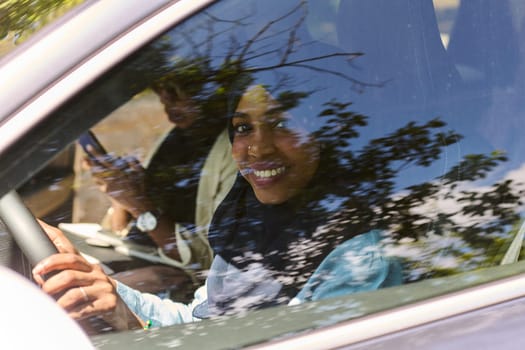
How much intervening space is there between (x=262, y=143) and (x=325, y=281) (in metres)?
0.31

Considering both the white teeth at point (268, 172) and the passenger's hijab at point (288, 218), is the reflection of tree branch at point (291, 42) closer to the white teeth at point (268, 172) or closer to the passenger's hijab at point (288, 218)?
the passenger's hijab at point (288, 218)

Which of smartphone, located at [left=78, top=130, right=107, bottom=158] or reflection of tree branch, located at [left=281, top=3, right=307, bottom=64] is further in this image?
reflection of tree branch, located at [left=281, top=3, right=307, bottom=64]

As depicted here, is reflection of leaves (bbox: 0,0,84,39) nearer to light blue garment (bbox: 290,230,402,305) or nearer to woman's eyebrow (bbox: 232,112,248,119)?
woman's eyebrow (bbox: 232,112,248,119)

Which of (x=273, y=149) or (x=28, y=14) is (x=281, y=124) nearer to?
(x=273, y=149)

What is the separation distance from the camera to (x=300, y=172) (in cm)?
169

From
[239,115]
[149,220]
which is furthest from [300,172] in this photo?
[149,220]

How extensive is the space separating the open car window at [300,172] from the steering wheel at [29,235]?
0.16ft

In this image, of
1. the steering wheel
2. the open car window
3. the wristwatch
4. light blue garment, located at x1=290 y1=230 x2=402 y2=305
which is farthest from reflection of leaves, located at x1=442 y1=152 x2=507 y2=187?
the steering wheel

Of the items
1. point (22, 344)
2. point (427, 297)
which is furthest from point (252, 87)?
point (22, 344)

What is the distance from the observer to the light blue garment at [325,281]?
64.2 inches

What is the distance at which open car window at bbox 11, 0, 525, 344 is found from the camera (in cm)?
163

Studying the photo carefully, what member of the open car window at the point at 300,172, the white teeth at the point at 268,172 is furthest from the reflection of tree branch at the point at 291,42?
the white teeth at the point at 268,172

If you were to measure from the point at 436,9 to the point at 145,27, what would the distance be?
2.42 ft

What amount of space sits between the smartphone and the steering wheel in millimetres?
173
